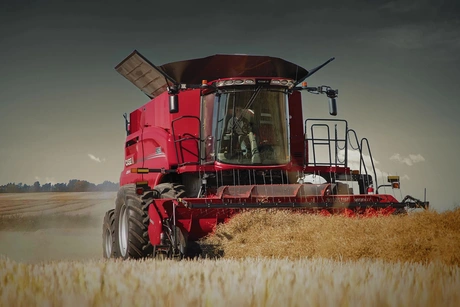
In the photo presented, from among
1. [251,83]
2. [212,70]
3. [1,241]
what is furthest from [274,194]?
[1,241]

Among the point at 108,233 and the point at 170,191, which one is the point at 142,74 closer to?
the point at 108,233

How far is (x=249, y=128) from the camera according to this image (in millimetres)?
8086

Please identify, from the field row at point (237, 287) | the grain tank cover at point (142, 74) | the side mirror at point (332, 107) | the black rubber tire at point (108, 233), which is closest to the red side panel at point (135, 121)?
the grain tank cover at point (142, 74)

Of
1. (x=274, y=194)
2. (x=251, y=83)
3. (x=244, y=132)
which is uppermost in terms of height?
(x=251, y=83)

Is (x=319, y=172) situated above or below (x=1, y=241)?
above

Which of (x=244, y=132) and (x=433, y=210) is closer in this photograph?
(x=433, y=210)

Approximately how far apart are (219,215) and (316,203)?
132 cm

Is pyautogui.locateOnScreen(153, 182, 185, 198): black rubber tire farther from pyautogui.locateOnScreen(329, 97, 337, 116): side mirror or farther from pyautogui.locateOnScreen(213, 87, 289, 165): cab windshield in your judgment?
pyautogui.locateOnScreen(329, 97, 337, 116): side mirror

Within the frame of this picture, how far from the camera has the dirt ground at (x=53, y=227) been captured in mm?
12456

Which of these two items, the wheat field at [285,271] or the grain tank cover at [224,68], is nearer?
the wheat field at [285,271]

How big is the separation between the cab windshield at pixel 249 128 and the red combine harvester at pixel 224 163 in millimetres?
15

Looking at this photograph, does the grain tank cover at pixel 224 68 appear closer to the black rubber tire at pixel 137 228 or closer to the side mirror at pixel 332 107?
the side mirror at pixel 332 107

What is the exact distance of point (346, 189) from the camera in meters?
8.73

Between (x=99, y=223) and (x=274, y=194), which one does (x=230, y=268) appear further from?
(x=99, y=223)
